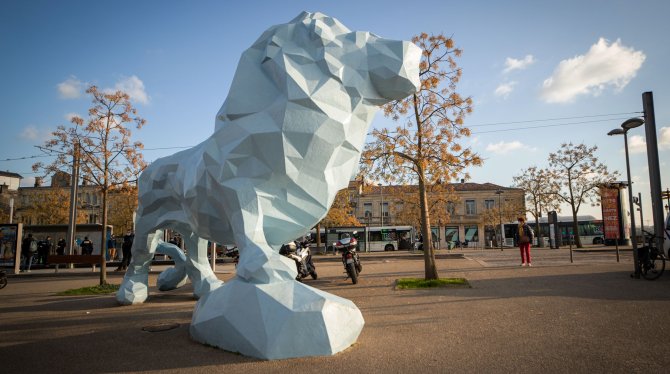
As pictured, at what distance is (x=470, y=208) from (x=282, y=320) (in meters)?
57.9

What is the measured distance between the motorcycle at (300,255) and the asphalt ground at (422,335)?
99.6 inches

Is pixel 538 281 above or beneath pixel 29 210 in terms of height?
beneath

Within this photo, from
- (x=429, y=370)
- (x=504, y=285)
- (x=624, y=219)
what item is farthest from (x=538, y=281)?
(x=624, y=219)

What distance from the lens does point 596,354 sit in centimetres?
389

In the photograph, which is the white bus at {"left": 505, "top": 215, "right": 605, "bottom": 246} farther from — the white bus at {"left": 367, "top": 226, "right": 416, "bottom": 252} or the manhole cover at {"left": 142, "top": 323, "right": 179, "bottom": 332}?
the manhole cover at {"left": 142, "top": 323, "right": 179, "bottom": 332}

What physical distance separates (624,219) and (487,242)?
19611mm

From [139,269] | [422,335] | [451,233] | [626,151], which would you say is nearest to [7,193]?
[139,269]

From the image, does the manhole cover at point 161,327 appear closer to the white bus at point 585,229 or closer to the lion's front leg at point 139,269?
the lion's front leg at point 139,269

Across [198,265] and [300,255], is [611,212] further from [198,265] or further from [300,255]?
[198,265]

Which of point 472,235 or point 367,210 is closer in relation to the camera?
point 472,235

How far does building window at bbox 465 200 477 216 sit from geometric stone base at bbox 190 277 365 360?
57.3 meters

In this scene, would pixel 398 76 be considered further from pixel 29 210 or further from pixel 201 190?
pixel 29 210

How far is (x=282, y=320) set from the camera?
3656 millimetres

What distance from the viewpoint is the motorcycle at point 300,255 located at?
10.7 metres
